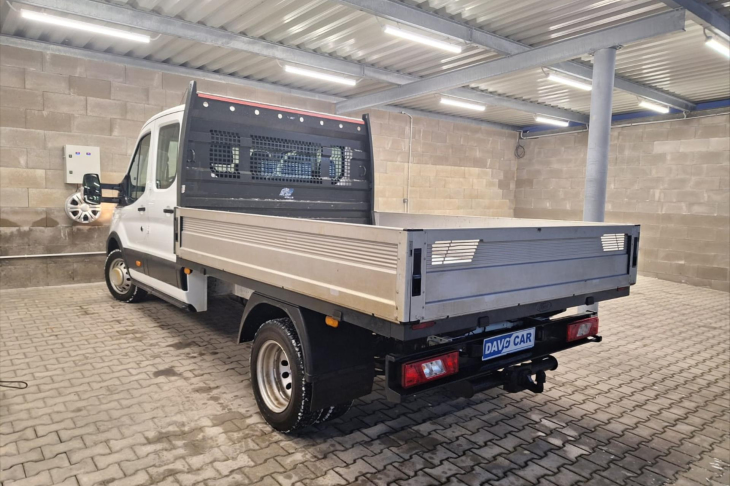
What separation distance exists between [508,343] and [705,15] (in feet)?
17.0

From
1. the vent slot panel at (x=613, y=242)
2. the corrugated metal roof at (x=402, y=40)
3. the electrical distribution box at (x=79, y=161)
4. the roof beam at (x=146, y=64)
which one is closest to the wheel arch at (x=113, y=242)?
the electrical distribution box at (x=79, y=161)

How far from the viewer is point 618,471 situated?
Result: 290 centimetres

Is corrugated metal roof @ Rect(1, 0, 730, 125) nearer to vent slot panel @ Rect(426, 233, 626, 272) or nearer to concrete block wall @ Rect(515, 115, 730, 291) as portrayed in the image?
concrete block wall @ Rect(515, 115, 730, 291)

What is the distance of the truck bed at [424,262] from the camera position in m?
2.19

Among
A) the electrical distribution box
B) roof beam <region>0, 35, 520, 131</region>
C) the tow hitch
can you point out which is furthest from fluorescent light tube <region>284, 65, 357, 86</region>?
the tow hitch

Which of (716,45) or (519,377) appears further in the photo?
(716,45)

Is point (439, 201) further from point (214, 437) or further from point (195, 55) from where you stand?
point (214, 437)

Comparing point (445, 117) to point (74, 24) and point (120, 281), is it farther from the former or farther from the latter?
point (120, 281)

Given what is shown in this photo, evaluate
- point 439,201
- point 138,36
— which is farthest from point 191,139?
point 439,201

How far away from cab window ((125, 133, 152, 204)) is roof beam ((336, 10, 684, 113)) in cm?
514

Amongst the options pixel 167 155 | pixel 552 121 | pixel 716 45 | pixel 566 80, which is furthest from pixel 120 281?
pixel 552 121

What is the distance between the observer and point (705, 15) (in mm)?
5590

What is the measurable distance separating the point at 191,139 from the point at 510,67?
509 centimetres

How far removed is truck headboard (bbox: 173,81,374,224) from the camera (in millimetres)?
4445
